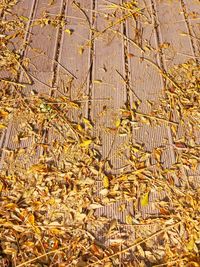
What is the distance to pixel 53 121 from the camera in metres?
2.79

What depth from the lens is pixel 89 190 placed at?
94.1 inches

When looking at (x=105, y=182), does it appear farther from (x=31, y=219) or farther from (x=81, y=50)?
(x=81, y=50)

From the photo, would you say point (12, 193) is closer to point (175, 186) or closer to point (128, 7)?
point (175, 186)


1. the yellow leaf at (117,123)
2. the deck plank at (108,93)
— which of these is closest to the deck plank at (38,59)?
the deck plank at (108,93)

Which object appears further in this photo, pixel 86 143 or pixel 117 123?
pixel 117 123

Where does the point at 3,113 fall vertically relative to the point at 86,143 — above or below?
above

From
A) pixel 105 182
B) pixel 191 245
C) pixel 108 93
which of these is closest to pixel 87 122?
pixel 108 93

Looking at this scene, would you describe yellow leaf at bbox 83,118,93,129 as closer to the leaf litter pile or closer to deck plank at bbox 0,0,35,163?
the leaf litter pile

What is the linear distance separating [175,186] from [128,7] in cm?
216

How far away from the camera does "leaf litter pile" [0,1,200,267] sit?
213cm

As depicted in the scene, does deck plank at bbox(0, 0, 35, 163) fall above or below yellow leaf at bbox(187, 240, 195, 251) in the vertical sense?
above

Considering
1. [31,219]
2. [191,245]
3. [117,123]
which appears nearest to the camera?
[191,245]

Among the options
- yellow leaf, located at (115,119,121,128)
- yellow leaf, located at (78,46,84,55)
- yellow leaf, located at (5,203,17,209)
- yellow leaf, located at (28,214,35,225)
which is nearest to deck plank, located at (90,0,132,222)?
yellow leaf, located at (115,119,121,128)

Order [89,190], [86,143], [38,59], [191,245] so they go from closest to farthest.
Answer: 1. [191,245]
2. [89,190]
3. [86,143]
4. [38,59]
